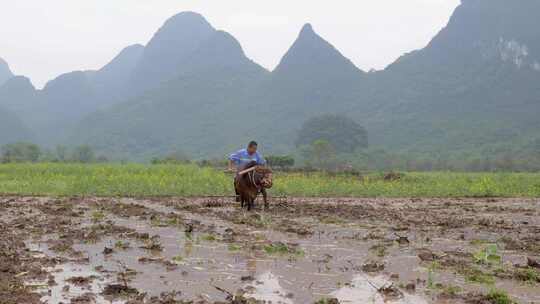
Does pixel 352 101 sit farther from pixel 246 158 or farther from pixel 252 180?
pixel 252 180

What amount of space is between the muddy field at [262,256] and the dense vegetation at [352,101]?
3681 cm

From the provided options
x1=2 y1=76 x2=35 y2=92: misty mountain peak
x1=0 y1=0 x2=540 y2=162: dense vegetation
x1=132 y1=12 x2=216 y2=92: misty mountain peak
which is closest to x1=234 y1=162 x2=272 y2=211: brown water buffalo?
x1=0 y1=0 x2=540 y2=162: dense vegetation

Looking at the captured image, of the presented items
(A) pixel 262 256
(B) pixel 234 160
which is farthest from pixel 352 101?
(A) pixel 262 256

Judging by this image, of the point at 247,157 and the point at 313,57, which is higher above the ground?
the point at 313,57

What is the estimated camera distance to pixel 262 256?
676cm

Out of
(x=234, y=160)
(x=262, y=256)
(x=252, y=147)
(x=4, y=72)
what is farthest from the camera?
(x=4, y=72)

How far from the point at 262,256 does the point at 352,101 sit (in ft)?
263

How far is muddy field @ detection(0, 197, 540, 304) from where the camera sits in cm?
507

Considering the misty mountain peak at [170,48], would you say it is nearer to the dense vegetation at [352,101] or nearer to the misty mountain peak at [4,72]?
the dense vegetation at [352,101]

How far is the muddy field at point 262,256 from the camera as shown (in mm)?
5066

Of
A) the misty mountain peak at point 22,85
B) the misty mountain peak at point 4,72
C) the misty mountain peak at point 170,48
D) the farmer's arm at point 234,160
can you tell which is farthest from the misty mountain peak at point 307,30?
the misty mountain peak at point 4,72

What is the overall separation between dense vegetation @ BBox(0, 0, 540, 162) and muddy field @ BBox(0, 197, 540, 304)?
121 ft

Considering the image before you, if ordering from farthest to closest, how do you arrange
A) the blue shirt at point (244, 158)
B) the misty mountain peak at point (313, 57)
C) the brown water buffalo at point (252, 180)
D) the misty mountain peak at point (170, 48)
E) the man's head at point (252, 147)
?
the misty mountain peak at point (170, 48)
the misty mountain peak at point (313, 57)
the blue shirt at point (244, 158)
the man's head at point (252, 147)
the brown water buffalo at point (252, 180)

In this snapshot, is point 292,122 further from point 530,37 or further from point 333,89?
point 530,37
